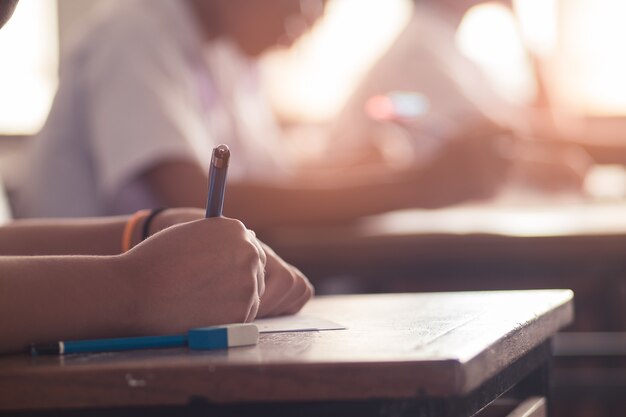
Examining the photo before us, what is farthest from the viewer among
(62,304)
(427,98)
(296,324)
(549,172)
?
(427,98)

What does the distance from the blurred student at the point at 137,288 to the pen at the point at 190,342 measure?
17mm

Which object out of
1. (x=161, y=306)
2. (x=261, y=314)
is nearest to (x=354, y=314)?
(x=261, y=314)

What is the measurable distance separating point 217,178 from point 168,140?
4.06 feet

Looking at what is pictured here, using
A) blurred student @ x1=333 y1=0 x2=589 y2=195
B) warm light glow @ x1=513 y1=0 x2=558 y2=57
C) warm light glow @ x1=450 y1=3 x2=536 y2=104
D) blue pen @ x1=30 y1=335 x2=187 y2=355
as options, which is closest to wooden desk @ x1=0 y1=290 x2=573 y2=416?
blue pen @ x1=30 y1=335 x2=187 y2=355

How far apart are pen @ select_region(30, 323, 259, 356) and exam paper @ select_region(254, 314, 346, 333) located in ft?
0.27

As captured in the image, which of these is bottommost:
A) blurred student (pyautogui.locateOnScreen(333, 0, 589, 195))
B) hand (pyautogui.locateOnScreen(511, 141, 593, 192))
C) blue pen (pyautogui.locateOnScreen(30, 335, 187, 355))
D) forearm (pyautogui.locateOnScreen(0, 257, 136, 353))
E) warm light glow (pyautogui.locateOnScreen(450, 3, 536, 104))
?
blue pen (pyautogui.locateOnScreen(30, 335, 187, 355))

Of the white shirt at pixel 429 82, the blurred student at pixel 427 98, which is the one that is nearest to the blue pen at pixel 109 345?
the blurred student at pixel 427 98

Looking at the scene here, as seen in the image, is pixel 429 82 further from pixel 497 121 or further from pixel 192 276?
pixel 192 276

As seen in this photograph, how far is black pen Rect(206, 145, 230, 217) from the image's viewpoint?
617 mm

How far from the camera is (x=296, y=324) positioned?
732mm

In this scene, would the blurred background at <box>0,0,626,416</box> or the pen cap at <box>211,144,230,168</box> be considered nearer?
the pen cap at <box>211,144,230,168</box>

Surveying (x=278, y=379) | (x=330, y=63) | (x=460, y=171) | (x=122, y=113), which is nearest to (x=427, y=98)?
Answer: (x=330, y=63)

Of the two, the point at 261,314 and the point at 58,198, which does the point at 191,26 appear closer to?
the point at 58,198

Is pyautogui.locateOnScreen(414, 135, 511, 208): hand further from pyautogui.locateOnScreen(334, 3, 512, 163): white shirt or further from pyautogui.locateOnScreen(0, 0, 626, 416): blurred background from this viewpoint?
pyautogui.locateOnScreen(334, 3, 512, 163): white shirt
